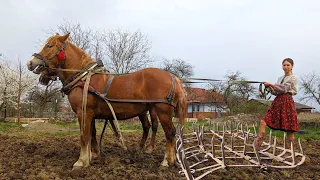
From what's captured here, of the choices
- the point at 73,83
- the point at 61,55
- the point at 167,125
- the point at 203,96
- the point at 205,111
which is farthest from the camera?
the point at 205,111

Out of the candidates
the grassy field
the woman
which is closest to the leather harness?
the grassy field

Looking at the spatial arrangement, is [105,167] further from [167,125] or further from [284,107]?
[284,107]

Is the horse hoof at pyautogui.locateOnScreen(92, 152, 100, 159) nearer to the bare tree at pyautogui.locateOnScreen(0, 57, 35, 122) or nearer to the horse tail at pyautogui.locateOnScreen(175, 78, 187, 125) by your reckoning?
the horse tail at pyautogui.locateOnScreen(175, 78, 187, 125)

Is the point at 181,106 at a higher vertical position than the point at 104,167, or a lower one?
higher

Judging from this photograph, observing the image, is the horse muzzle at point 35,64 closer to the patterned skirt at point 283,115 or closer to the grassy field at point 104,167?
the grassy field at point 104,167

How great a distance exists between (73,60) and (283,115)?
375 cm

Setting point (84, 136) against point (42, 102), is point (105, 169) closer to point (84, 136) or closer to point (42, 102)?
point (84, 136)

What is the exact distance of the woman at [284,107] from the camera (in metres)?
4.48

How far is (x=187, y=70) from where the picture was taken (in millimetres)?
47625

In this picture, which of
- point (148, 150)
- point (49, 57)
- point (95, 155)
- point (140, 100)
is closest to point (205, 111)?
point (148, 150)

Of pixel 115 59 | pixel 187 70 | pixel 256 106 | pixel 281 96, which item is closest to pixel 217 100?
pixel 187 70

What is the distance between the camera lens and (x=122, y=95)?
4.96 m

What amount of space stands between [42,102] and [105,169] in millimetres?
32012

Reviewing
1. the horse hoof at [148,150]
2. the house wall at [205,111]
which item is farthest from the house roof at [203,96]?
the horse hoof at [148,150]
